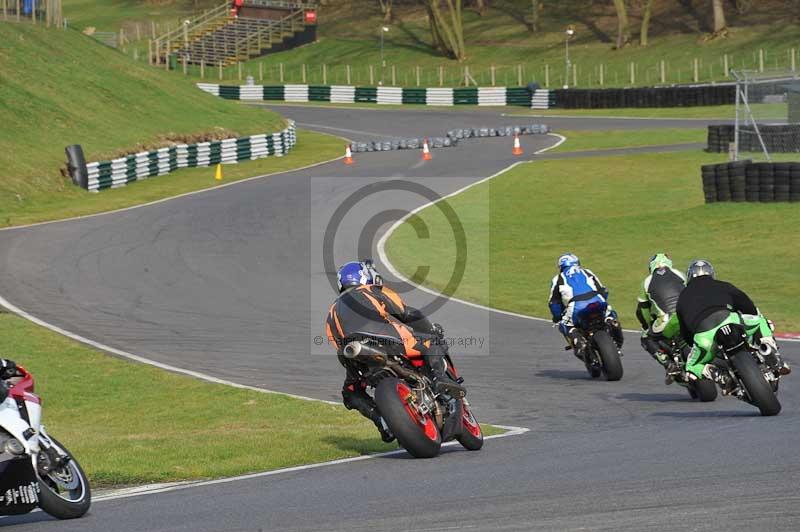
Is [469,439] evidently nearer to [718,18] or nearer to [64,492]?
[64,492]

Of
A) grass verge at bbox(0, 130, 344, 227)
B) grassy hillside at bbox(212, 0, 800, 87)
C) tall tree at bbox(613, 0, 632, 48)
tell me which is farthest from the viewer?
tall tree at bbox(613, 0, 632, 48)

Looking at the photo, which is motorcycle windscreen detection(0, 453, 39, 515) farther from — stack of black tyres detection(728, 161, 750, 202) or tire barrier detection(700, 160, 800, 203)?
stack of black tyres detection(728, 161, 750, 202)

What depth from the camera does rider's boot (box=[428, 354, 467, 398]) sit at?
10.5m

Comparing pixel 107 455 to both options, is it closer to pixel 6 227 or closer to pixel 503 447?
pixel 503 447

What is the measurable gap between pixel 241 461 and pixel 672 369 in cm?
491

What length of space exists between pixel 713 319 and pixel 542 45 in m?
75.7

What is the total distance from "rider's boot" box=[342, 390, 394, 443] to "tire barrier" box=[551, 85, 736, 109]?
52.9 metres

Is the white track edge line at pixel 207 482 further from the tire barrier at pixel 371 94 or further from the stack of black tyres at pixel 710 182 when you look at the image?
the tire barrier at pixel 371 94

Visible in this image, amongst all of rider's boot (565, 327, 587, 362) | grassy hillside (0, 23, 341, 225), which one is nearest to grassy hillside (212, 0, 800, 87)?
grassy hillside (0, 23, 341, 225)

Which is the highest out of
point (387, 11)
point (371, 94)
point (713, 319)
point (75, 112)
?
point (387, 11)

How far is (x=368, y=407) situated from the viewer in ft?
36.3

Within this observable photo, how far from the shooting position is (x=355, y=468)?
1059 cm

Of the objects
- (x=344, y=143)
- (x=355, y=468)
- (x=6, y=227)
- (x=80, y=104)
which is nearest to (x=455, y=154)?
(x=344, y=143)

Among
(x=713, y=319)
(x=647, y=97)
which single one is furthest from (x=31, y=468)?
(x=647, y=97)
